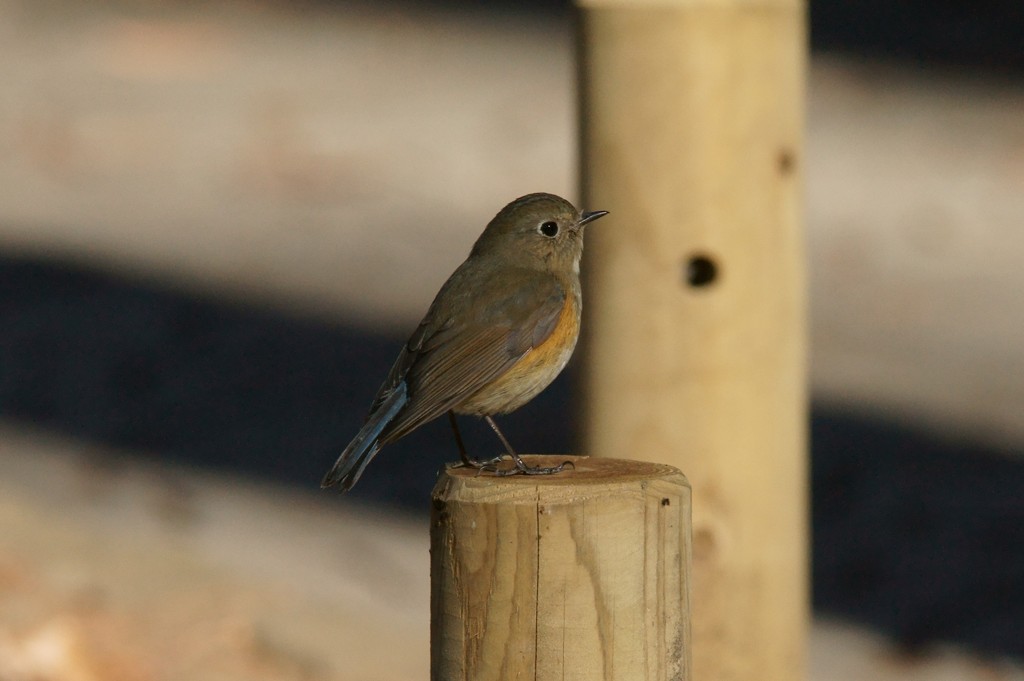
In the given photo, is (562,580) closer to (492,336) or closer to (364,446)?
(364,446)

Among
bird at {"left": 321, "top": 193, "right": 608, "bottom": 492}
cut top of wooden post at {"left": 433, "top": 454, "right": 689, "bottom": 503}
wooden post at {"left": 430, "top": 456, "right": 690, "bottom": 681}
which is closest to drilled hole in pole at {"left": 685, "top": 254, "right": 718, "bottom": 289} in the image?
bird at {"left": 321, "top": 193, "right": 608, "bottom": 492}

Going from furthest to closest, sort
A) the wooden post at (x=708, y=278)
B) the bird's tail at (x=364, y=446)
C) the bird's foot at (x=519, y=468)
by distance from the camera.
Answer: the wooden post at (x=708, y=278) → the bird's tail at (x=364, y=446) → the bird's foot at (x=519, y=468)

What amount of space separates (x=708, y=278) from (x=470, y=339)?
0.99 metres

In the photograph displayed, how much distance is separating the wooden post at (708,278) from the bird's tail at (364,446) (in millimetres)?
930

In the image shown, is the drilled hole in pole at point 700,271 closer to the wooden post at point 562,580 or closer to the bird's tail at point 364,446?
the bird's tail at point 364,446

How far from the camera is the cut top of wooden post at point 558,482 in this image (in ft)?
9.54

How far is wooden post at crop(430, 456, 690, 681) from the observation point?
288cm

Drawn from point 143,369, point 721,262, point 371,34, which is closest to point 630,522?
point 721,262

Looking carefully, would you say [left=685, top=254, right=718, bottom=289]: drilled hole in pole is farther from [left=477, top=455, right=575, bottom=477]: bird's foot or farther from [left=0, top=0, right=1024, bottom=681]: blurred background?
[left=477, top=455, right=575, bottom=477]: bird's foot

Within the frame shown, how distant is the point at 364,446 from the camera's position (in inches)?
144

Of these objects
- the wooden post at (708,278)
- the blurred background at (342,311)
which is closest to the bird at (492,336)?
the wooden post at (708,278)

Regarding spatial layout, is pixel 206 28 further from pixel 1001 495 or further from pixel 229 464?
pixel 1001 495

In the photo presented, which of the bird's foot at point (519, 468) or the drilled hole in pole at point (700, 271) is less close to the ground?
the drilled hole in pole at point (700, 271)

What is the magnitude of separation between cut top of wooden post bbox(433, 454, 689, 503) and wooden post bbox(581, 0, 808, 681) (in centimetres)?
→ 136
